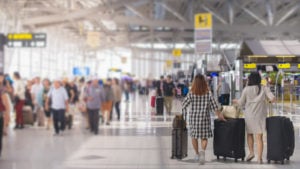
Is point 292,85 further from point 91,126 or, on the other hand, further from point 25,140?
point 25,140

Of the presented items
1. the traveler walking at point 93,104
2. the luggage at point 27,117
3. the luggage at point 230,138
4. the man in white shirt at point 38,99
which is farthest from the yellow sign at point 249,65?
the luggage at point 27,117

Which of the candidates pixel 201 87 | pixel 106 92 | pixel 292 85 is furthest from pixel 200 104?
pixel 106 92

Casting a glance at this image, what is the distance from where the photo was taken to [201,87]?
879 cm

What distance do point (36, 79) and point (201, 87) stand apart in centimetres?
945

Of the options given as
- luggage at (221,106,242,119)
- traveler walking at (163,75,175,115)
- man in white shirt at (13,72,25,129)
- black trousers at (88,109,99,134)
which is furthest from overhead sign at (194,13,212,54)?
man in white shirt at (13,72,25,129)

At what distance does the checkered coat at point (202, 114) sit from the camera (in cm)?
879

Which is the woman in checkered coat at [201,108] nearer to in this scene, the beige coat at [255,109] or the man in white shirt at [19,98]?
the beige coat at [255,109]

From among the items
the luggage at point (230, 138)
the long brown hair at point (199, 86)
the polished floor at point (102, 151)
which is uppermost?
the long brown hair at point (199, 86)

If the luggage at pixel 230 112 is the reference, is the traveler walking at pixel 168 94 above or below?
above

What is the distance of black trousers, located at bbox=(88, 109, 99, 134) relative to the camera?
1461 cm

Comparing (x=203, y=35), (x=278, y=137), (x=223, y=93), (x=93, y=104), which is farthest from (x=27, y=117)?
(x=278, y=137)

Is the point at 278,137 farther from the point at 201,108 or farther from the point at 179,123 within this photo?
the point at 179,123

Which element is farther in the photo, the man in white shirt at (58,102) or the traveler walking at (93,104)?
the traveler walking at (93,104)

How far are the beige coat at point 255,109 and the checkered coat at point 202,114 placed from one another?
579mm
